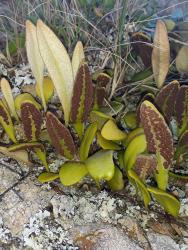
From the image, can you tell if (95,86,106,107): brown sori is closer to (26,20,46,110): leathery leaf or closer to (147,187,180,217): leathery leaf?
(26,20,46,110): leathery leaf

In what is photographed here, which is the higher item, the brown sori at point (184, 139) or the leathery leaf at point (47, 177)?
the brown sori at point (184, 139)

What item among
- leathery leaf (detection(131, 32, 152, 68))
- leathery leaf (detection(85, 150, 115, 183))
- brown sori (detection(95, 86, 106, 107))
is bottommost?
leathery leaf (detection(85, 150, 115, 183))

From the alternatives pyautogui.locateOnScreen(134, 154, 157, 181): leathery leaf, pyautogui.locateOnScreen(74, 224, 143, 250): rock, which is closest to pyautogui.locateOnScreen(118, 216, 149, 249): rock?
pyautogui.locateOnScreen(74, 224, 143, 250): rock

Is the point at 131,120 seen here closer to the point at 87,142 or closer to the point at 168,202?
the point at 87,142

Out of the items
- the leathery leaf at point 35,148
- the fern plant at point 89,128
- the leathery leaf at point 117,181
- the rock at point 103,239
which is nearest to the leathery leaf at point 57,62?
the fern plant at point 89,128

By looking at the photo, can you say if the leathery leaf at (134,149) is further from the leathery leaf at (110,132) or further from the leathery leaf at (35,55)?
the leathery leaf at (35,55)

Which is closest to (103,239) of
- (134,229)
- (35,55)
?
(134,229)
